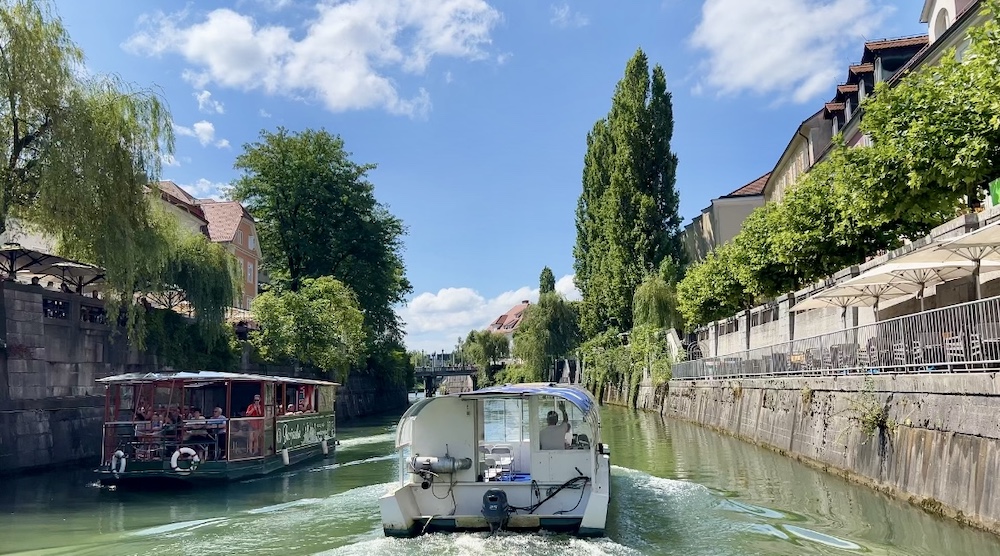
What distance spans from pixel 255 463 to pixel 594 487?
1155 cm

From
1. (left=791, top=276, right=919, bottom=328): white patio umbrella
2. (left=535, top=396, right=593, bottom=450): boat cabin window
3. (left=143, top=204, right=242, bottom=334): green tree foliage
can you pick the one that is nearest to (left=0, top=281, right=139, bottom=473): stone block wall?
(left=143, top=204, right=242, bottom=334): green tree foliage

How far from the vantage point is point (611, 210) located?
169ft

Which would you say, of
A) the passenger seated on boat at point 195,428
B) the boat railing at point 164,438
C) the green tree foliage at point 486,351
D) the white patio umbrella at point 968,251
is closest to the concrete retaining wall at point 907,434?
the white patio umbrella at point 968,251

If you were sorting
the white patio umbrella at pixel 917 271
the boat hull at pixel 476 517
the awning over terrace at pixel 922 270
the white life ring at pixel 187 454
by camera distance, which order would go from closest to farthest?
the boat hull at pixel 476 517 → the awning over terrace at pixel 922 270 → the white patio umbrella at pixel 917 271 → the white life ring at pixel 187 454

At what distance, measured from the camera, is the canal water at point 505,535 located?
10883 mm

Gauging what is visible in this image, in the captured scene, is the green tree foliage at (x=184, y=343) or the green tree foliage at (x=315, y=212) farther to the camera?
the green tree foliage at (x=315, y=212)

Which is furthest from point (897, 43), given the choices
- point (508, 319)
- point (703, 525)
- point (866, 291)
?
point (508, 319)

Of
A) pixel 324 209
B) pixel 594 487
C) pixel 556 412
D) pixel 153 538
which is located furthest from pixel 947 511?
pixel 324 209

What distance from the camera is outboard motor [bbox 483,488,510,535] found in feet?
37.8

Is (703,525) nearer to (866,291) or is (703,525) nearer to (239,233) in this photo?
(866,291)

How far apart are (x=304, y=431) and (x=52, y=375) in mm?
7372

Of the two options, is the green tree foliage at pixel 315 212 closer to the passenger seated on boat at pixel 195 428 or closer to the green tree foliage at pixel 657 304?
the green tree foliage at pixel 657 304

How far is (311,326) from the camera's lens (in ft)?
125

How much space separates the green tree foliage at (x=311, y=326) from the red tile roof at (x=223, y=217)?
11.2m
